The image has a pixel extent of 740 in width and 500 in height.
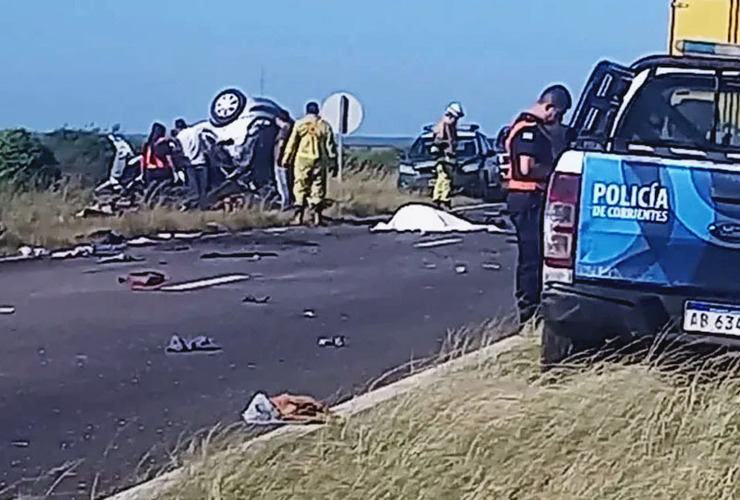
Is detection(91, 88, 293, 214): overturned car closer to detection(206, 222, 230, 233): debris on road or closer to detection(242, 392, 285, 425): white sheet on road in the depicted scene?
detection(206, 222, 230, 233): debris on road

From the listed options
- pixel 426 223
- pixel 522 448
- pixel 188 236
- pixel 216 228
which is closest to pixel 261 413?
pixel 522 448

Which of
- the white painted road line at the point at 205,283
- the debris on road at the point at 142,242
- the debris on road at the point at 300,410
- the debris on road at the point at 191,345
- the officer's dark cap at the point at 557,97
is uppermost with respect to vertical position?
the officer's dark cap at the point at 557,97

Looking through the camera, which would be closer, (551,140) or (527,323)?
(527,323)

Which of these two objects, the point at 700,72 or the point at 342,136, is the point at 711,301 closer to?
the point at 700,72

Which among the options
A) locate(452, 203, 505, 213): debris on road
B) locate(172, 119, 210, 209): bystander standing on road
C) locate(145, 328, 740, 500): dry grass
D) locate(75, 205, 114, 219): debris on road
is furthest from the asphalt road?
locate(452, 203, 505, 213): debris on road

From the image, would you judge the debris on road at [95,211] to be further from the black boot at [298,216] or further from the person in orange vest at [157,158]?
the black boot at [298,216]

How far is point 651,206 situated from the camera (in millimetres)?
8133

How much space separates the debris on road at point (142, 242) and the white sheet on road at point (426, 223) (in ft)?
14.4

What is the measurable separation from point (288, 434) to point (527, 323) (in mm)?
3794

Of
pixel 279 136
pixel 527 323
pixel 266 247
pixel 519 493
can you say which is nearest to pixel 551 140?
pixel 527 323

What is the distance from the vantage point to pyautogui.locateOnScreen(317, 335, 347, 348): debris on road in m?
11.8

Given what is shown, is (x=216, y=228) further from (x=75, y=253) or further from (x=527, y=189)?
(x=527, y=189)

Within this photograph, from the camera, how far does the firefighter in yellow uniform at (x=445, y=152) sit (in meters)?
30.8

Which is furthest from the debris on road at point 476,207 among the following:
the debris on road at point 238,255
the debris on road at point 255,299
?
the debris on road at point 255,299
